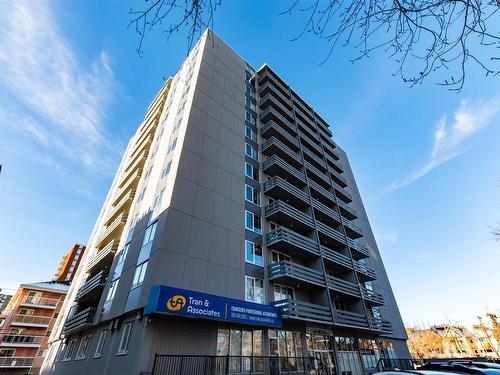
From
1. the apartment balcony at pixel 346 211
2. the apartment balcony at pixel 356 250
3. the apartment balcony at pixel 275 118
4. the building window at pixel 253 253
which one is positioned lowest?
the building window at pixel 253 253

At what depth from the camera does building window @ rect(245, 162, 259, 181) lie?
23.4 m

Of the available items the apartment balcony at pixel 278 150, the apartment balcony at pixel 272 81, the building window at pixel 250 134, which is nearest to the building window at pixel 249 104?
the building window at pixel 250 134

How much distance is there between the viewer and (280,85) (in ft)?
117

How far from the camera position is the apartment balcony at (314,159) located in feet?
103

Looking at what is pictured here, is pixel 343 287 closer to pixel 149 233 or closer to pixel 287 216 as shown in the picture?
pixel 287 216

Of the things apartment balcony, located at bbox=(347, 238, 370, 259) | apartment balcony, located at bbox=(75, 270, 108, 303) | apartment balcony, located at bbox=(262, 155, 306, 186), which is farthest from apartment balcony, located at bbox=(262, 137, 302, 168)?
apartment balcony, located at bbox=(75, 270, 108, 303)

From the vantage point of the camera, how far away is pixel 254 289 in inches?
689

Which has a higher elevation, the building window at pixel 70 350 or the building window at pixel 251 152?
the building window at pixel 251 152

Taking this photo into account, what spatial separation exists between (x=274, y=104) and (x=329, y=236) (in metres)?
16.5

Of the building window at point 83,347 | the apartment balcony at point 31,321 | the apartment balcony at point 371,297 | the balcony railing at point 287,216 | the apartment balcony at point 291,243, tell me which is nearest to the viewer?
the building window at point 83,347

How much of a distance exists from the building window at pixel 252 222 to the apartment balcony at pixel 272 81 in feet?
66.4

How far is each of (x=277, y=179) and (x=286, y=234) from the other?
528 cm

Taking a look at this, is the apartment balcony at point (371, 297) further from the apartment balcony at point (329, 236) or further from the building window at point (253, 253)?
the building window at point (253, 253)

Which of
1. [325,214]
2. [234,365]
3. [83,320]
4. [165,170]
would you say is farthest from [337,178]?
[83,320]
